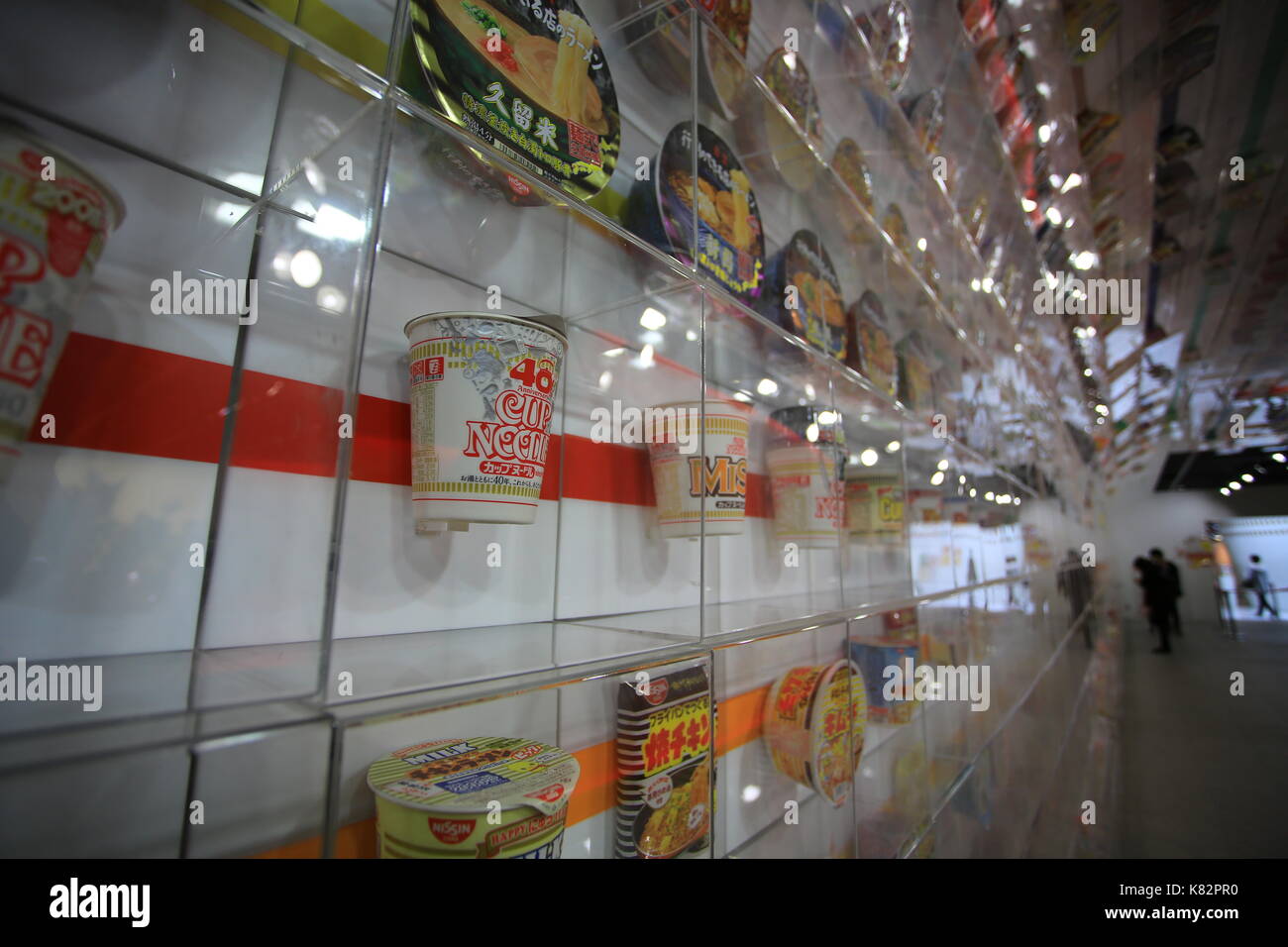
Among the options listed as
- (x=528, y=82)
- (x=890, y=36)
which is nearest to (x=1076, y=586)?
(x=890, y=36)

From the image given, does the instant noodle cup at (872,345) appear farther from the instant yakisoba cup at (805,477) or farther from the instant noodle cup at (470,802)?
the instant noodle cup at (470,802)

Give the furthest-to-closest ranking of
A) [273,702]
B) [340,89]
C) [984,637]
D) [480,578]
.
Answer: [984,637] → [480,578] → [340,89] → [273,702]

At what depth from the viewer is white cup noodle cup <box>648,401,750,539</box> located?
0.86 metres

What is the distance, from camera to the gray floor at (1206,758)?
2898mm

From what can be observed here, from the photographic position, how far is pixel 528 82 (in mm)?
663

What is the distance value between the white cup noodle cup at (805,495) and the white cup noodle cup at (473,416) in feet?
2.48

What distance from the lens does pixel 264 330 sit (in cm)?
53

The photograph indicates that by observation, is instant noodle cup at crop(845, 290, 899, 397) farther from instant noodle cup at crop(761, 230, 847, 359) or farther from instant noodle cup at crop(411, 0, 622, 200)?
instant noodle cup at crop(411, 0, 622, 200)

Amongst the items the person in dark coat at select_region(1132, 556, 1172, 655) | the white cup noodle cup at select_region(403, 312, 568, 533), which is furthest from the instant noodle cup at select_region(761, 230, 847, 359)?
the person in dark coat at select_region(1132, 556, 1172, 655)

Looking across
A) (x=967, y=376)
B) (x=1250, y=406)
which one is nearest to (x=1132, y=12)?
(x=967, y=376)

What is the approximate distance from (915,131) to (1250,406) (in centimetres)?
861

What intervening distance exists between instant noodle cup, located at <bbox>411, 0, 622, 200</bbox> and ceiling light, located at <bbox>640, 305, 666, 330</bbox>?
195 millimetres
